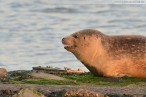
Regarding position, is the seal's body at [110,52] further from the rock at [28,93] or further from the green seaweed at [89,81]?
the rock at [28,93]

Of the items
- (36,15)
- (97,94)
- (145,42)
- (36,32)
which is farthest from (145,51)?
(36,15)

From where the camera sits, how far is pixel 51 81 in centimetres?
1266

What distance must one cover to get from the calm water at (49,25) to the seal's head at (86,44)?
1.95 m

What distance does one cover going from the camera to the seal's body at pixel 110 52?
1365 cm

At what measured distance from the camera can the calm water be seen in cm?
1700

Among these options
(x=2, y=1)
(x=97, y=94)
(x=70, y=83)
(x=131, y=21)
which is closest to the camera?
(x=97, y=94)

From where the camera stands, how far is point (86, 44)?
13938 millimetres

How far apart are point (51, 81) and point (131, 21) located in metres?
10.0

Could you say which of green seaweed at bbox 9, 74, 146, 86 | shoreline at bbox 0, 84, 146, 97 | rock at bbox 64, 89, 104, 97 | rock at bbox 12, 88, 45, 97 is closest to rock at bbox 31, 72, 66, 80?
green seaweed at bbox 9, 74, 146, 86

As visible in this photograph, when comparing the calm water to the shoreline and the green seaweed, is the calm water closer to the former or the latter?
the green seaweed

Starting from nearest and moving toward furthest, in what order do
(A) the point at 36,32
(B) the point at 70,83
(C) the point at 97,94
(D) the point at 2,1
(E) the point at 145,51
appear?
(C) the point at 97,94 < (B) the point at 70,83 < (E) the point at 145,51 < (A) the point at 36,32 < (D) the point at 2,1

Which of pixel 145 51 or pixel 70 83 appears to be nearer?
pixel 70 83

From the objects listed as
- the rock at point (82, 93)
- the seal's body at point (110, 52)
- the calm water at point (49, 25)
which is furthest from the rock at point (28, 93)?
the calm water at point (49, 25)

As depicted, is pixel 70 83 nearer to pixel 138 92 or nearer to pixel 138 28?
pixel 138 92
